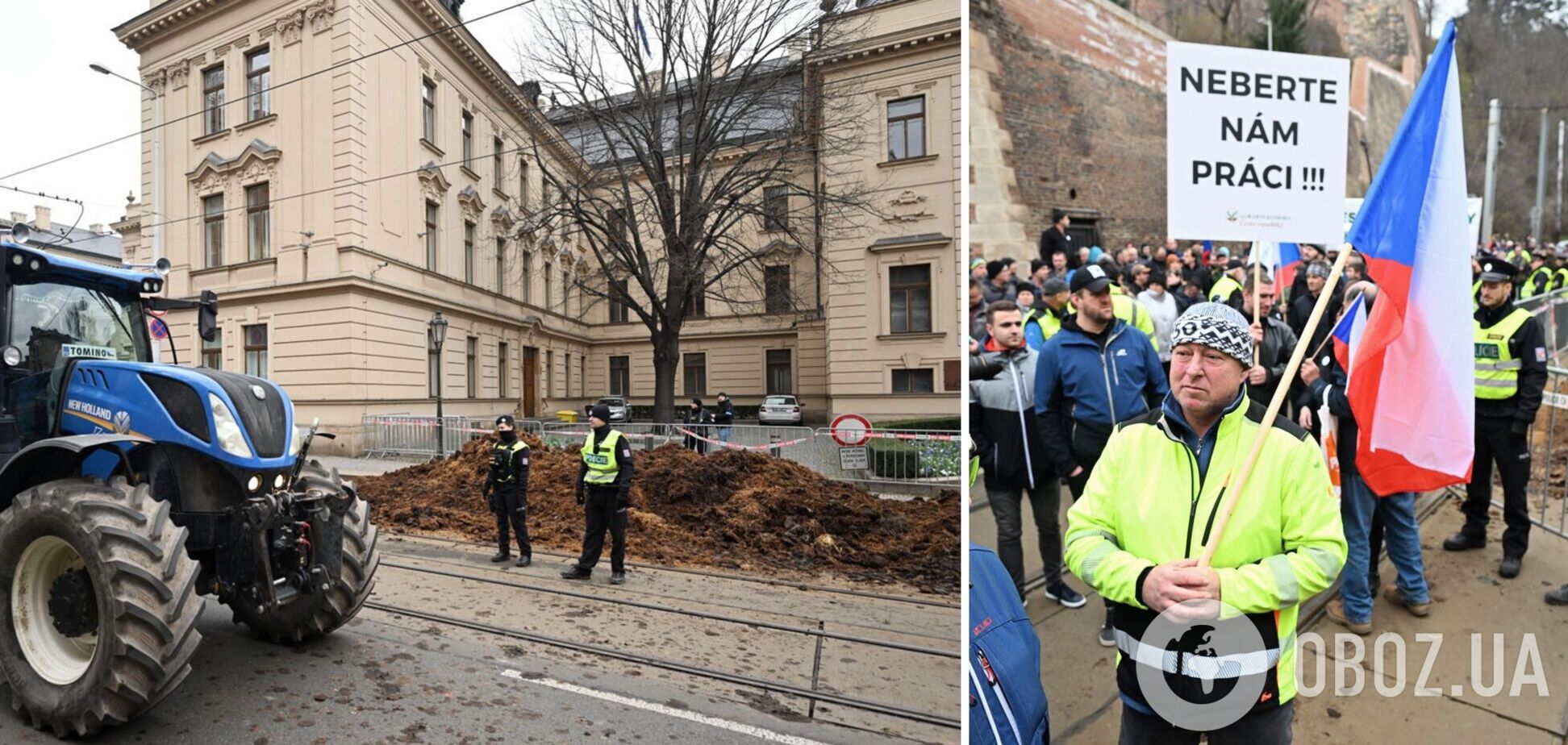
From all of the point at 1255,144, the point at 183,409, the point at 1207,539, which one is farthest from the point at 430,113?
the point at 1207,539

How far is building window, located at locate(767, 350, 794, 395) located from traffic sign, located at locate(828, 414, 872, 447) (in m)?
0.33

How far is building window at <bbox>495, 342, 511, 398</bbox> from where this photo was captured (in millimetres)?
4664

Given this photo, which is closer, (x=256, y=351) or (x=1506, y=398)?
(x=256, y=351)

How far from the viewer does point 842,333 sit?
3.84 m

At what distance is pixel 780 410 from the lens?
15.0ft

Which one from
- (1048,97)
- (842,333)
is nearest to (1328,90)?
(842,333)

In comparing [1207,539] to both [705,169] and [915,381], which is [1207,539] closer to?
[915,381]

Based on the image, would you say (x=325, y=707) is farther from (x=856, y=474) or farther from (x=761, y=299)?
(x=856, y=474)

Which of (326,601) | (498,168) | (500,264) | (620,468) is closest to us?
(326,601)

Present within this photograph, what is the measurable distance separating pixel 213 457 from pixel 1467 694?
4.97 m

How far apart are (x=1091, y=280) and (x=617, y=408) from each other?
128 inches

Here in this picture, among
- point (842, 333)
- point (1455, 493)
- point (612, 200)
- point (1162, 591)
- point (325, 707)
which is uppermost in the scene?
point (612, 200)

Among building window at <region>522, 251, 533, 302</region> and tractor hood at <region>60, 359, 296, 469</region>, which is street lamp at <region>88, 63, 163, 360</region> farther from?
building window at <region>522, 251, 533, 302</region>

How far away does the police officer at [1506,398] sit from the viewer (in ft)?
13.9
